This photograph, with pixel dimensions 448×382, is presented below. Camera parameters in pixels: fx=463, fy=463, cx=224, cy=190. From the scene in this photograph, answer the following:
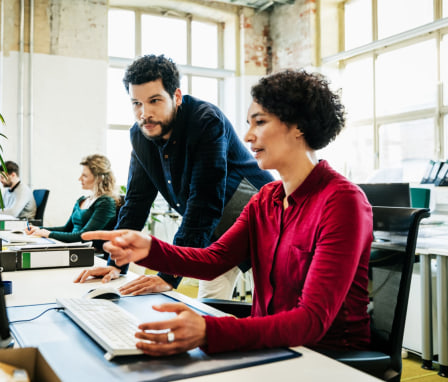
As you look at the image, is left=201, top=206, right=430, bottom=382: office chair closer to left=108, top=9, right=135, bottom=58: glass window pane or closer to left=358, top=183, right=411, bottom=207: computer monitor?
left=358, top=183, right=411, bottom=207: computer monitor

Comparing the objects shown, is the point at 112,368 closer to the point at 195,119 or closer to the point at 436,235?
the point at 195,119

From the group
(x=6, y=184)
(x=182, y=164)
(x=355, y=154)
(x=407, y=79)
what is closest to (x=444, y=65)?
(x=407, y=79)

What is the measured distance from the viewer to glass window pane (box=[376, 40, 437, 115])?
5410 mm

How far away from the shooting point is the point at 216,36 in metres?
7.63

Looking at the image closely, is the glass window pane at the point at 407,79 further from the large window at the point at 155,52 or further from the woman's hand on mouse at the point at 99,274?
the woman's hand on mouse at the point at 99,274

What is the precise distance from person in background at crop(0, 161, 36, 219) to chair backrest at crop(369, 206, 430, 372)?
177 inches

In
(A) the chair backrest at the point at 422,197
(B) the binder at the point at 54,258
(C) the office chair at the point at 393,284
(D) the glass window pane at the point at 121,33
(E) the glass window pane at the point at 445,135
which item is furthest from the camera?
(D) the glass window pane at the point at 121,33

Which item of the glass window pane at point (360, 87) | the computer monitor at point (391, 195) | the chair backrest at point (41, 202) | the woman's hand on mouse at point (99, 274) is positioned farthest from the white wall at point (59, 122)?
the woman's hand on mouse at point (99, 274)

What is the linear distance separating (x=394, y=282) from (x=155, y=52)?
5.89 metres

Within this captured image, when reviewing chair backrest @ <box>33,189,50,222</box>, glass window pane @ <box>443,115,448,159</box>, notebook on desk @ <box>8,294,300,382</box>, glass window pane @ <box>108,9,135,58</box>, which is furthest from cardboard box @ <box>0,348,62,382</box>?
glass window pane @ <box>108,9,135,58</box>

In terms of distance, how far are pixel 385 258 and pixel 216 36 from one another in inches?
276

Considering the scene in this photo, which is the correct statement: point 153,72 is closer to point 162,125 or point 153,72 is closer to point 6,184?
point 162,125

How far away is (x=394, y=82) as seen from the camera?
19.1 feet

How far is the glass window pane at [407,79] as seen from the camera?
541cm
